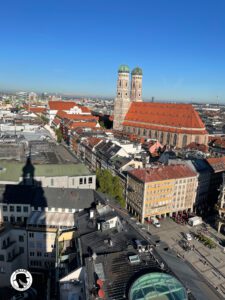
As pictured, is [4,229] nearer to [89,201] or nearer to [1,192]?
[1,192]

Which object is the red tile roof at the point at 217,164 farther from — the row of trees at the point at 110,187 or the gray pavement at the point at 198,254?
the row of trees at the point at 110,187

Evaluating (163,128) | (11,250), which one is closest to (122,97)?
(163,128)

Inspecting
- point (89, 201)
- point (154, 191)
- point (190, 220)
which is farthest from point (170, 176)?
point (89, 201)

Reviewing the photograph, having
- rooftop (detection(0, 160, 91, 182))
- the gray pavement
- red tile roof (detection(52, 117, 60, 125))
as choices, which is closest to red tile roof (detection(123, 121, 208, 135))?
red tile roof (detection(52, 117, 60, 125))

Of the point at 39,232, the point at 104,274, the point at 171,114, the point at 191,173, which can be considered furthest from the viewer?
the point at 171,114

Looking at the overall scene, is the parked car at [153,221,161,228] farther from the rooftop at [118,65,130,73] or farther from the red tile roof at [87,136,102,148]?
the rooftop at [118,65,130,73]

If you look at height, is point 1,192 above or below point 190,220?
above

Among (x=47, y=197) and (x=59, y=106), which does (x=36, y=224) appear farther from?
(x=59, y=106)
